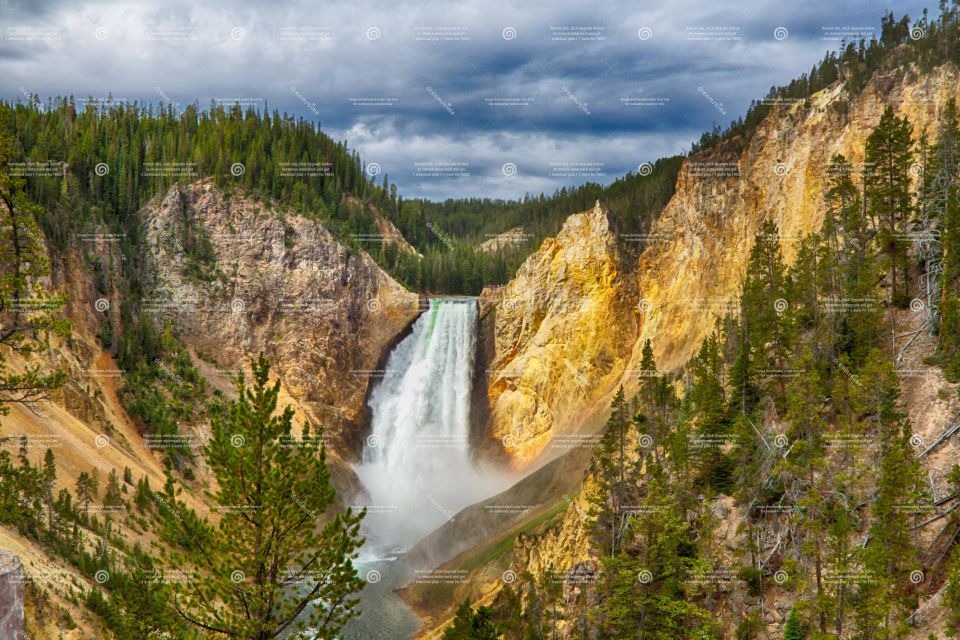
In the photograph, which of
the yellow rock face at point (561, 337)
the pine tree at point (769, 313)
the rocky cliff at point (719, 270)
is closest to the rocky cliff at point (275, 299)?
the rocky cliff at point (719, 270)

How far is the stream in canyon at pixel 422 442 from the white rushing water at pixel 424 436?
103mm

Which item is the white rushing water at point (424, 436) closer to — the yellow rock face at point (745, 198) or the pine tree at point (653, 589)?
the yellow rock face at point (745, 198)

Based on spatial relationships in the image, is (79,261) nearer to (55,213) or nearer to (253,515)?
(55,213)

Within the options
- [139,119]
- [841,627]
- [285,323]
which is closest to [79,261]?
[285,323]

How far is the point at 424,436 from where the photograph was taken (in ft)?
273

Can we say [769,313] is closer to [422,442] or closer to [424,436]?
[422,442]

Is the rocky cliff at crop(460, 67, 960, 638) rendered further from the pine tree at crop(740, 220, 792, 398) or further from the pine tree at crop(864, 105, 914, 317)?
the pine tree at crop(740, 220, 792, 398)

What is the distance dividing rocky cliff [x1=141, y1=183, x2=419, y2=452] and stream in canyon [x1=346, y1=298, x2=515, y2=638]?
2.78m

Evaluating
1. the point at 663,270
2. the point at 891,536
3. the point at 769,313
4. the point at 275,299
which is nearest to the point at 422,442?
the point at 275,299

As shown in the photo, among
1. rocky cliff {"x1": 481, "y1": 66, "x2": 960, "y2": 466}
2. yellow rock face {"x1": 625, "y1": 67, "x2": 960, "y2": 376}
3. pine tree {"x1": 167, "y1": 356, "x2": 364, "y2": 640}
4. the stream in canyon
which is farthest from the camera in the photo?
the stream in canyon

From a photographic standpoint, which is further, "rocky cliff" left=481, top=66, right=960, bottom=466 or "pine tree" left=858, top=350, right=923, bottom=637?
"rocky cliff" left=481, top=66, right=960, bottom=466

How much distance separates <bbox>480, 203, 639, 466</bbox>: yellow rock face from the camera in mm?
74062

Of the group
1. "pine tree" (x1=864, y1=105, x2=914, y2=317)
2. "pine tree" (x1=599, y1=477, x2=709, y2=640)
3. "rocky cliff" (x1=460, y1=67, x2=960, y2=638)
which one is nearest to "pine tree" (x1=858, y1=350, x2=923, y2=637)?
"rocky cliff" (x1=460, y1=67, x2=960, y2=638)

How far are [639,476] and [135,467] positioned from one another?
38732 mm
